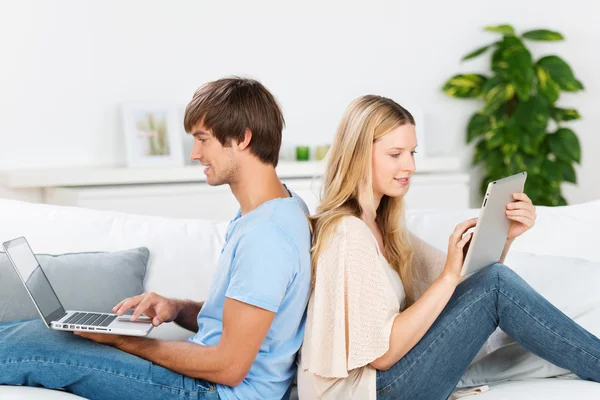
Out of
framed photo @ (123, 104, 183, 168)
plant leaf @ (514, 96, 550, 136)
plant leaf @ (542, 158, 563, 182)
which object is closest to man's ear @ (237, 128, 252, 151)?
framed photo @ (123, 104, 183, 168)

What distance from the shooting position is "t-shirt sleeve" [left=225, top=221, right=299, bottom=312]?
178 centimetres

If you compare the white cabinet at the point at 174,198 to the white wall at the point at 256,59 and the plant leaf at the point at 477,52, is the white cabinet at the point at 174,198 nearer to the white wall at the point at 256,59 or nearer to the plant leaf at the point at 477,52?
the white wall at the point at 256,59

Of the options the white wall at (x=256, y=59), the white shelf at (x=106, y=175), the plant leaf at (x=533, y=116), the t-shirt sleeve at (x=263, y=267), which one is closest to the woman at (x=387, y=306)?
the t-shirt sleeve at (x=263, y=267)

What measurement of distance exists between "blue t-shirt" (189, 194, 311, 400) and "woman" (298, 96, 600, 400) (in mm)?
42

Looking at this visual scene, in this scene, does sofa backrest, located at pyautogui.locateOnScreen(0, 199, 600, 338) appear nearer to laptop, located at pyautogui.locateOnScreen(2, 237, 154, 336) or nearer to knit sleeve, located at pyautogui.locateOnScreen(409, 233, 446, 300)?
knit sleeve, located at pyautogui.locateOnScreen(409, 233, 446, 300)

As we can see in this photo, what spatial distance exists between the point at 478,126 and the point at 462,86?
0.25m

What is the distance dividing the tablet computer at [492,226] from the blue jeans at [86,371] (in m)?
0.68

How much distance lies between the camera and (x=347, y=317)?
191 cm

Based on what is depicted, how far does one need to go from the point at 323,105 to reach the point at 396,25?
0.63m

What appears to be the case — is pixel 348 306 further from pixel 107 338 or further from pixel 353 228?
pixel 107 338

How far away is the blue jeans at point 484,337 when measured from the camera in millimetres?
1948

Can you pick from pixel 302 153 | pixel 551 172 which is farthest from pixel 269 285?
pixel 551 172

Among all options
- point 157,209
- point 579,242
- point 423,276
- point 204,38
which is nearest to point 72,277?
point 423,276

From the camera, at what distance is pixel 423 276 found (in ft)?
7.49
